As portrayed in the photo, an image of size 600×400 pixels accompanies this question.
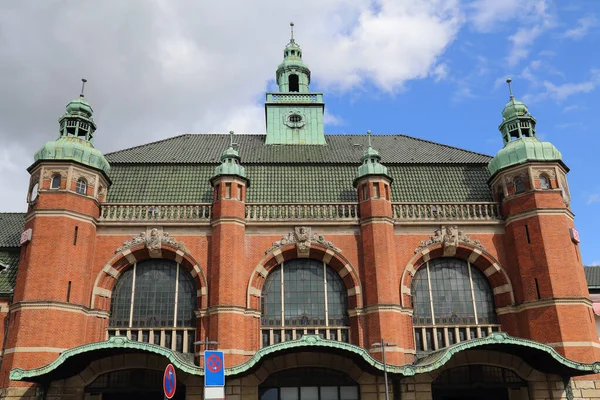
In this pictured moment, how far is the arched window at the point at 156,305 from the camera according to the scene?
1019 inches

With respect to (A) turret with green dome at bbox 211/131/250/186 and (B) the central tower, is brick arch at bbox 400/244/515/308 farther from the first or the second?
(B) the central tower

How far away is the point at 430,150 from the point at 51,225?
72.4 feet

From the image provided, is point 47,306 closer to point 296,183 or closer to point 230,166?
point 230,166

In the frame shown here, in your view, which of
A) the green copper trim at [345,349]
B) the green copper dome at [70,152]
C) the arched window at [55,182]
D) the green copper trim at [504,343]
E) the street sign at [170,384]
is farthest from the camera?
the green copper dome at [70,152]

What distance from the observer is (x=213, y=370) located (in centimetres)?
1520

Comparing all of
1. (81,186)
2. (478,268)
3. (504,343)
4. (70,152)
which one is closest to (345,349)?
(504,343)

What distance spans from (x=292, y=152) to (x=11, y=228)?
16.6 meters

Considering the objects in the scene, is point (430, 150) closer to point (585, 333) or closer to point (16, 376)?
point (585, 333)

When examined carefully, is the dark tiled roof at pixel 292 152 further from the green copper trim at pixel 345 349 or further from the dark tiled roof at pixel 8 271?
the green copper trim at pixel 345 349

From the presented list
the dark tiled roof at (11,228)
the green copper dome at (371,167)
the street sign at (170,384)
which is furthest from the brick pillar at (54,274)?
the green copper dome at (371,167)

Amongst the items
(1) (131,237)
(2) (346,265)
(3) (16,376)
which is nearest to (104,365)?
(3) (16,376)

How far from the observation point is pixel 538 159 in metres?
27.9

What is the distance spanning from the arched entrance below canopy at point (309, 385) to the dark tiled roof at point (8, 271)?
13155 mm

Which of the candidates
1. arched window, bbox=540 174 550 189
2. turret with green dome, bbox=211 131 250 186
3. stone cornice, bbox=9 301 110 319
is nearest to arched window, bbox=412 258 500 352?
arched window, bbox=540 174 550 189
